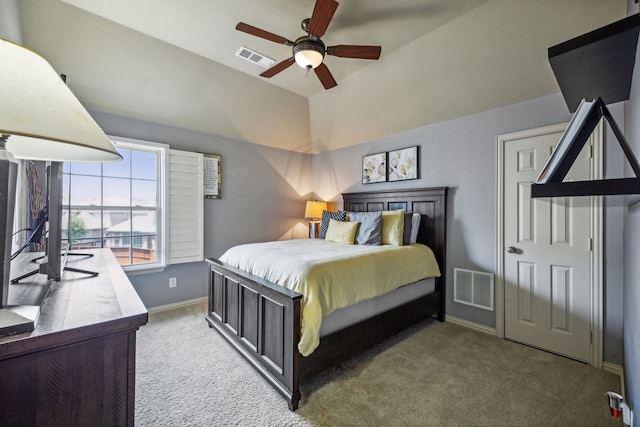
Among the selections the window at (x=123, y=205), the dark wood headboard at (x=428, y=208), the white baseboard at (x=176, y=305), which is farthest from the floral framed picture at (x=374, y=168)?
the white baseboard at (x=176, y=305)

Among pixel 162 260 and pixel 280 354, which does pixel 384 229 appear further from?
pixel 162 260

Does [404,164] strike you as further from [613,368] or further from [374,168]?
[613,368]

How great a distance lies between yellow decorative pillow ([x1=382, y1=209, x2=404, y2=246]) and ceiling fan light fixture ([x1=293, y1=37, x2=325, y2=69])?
190 centimetres

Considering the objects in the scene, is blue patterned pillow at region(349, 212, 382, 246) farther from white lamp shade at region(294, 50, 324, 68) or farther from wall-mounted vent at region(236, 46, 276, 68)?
wall-mounted vent at region(236, 46, 276, 68)

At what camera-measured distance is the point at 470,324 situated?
3.07 metres

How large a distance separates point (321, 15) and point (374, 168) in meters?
2.49

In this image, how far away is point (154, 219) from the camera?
3613 mm

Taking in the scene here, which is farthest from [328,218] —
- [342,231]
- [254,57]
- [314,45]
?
[314,45]

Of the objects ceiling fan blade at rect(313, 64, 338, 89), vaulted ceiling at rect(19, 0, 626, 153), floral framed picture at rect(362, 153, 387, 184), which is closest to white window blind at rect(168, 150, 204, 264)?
vaulted ceiling at rect(19, 0, 626, 153)

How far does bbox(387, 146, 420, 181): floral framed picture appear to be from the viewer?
3562 mm

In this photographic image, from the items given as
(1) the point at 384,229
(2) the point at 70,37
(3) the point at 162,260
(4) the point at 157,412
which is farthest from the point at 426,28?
(3) the point at 162,260

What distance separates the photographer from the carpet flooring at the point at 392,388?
1.71 m

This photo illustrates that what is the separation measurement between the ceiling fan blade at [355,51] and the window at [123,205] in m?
2.54

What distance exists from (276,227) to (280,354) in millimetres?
2918
